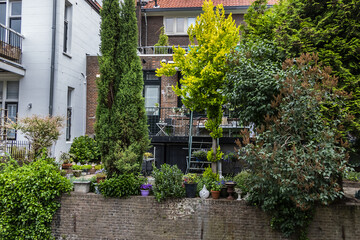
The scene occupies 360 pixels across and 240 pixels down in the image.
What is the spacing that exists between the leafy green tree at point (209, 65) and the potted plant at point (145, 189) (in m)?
1.96

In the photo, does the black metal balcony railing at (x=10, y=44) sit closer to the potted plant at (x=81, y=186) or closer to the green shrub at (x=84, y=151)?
the green shrub at (x=84, y=151)

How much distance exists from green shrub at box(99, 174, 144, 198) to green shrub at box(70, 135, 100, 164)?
212 inches

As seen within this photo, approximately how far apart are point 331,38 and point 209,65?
2.79m

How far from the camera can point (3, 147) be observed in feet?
30.4

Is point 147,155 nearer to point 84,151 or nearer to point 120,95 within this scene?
point 84,151

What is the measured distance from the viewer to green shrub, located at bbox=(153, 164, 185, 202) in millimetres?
6199

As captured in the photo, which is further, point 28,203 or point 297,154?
point 28,203

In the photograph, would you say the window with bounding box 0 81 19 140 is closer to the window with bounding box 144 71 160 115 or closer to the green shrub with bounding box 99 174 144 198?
the window with bounding box 144 71 160 115

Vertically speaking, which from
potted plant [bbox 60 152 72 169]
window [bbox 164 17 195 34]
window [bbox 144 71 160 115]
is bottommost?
potted plant [bbox 60 152 72 169]

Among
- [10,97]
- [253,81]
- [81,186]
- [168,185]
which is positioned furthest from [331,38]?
[10,97]

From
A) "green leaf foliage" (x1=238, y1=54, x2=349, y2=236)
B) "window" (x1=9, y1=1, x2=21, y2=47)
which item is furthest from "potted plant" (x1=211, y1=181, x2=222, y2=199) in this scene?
"window" (x1=9, y1=1, x2=21, y2=47)

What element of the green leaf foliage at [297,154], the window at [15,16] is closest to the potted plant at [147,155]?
the green leaf foliage at [297,154]

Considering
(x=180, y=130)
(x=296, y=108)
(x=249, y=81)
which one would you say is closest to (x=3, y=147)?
(x=180, y=130)

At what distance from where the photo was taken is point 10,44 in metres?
10.3
